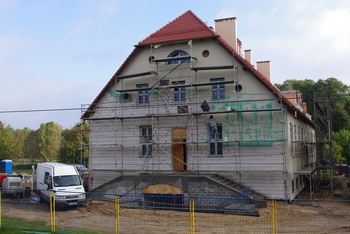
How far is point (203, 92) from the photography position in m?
24.9

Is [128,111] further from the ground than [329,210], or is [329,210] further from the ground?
[128,111]

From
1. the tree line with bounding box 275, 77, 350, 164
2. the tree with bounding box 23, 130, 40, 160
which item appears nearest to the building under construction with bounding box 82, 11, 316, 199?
the tree line with bounding box 275, 77, 350, 164

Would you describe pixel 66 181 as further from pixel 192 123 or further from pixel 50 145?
pixel 50 145

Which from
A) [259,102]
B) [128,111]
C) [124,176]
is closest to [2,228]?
[124,176]

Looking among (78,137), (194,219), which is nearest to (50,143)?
(78,137)

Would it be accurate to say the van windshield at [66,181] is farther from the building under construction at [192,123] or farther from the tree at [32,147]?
the tree at [32,147]

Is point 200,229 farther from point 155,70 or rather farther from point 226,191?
point 155,70

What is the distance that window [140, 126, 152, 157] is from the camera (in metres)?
25.8

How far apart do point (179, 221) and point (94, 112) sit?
41.0ft

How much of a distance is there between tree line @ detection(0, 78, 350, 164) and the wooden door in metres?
14.9

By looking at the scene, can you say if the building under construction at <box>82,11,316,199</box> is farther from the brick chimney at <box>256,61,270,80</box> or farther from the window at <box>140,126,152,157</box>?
the brick chimney at <box>256,61,270,80</box>

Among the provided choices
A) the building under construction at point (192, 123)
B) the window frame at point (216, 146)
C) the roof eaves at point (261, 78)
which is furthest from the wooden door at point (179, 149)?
the roof eaves at point (261, 78)

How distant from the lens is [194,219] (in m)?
17.3

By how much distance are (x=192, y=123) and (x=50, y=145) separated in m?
45.7
